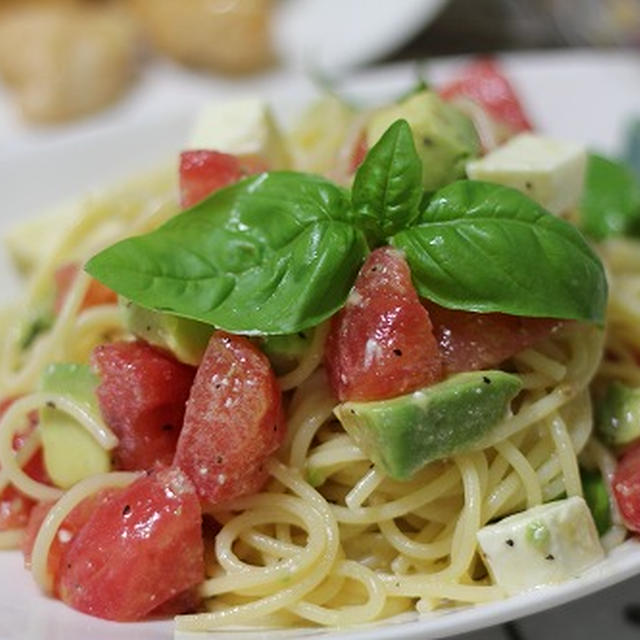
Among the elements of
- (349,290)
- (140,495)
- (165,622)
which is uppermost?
(349,290)

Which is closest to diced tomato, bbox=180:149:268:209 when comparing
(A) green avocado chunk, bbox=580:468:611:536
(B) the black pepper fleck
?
(A) green avocado chunk, bbox=580:468:611:536

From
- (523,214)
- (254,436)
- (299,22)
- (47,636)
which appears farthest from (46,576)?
(299,22)

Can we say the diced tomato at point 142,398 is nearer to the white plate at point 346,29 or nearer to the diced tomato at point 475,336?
the diced tomato at point 475,336

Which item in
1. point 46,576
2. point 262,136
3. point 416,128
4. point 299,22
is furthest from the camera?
point 299,22

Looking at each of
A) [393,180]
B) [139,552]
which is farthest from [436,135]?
[139,552]

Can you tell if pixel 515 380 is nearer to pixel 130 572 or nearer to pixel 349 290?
pixel 349 290

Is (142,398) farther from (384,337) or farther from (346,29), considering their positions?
(346,29)
